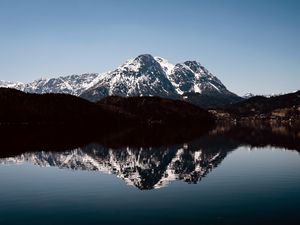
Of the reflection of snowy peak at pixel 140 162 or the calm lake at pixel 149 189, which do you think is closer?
the calm lake at pixel 149 189

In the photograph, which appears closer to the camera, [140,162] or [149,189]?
[149,189]

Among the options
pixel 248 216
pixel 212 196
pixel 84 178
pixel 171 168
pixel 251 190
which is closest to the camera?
pixel 248 216

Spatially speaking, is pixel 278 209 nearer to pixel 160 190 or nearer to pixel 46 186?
pixel 160 190

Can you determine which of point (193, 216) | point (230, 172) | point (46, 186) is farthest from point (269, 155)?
point (193, 216)

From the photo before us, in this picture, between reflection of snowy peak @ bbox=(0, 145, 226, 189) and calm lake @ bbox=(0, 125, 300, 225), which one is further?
reflection of snowy peak @ bbox=(0, 145, 226, 189)

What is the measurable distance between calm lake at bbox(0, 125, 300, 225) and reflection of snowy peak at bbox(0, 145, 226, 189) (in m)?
0.23

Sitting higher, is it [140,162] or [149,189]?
[140,162]

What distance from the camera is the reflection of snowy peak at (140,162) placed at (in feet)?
268

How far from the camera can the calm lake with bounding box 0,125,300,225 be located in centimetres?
4812

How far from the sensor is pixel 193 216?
47.8 meters

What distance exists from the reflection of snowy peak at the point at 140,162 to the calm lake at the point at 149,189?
228mm

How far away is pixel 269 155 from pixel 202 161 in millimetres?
29349

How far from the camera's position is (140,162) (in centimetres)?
10881

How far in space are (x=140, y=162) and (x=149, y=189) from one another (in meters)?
41.4
